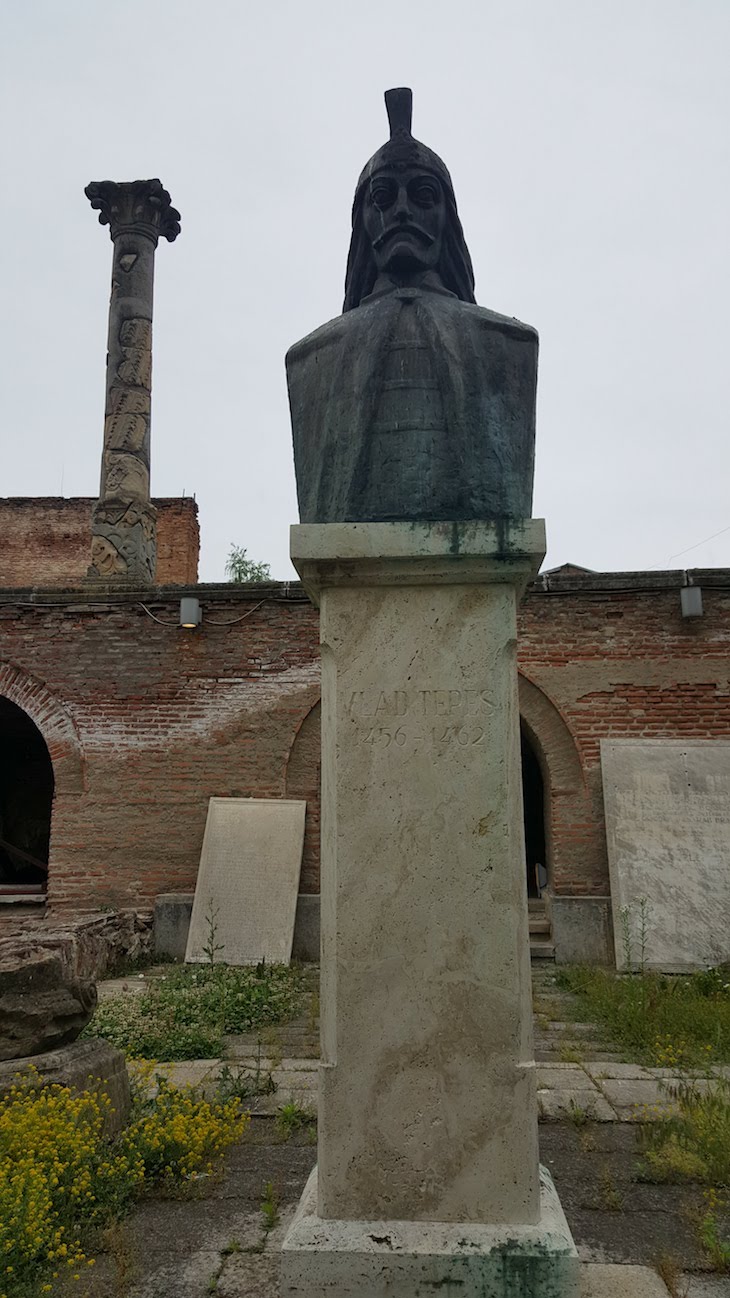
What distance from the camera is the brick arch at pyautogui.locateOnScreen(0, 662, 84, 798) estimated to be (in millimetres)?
10375

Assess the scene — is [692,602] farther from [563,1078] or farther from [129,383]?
[129,383]

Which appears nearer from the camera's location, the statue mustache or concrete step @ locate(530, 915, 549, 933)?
the statue mustache

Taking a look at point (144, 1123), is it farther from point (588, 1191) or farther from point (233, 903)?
point (233, 903)

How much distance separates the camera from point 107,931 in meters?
8.73

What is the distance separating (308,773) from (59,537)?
13588 mm

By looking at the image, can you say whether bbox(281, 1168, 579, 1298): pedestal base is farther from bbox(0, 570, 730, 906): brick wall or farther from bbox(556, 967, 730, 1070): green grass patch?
bbox(0, 570, 730, 906): brick wall

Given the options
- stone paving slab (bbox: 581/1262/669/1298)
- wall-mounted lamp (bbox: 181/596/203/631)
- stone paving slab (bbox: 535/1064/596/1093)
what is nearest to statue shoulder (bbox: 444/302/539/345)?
stone paving slab (bbox: 581/1262/669/1298)

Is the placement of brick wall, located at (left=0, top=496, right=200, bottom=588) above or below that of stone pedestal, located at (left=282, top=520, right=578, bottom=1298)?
above

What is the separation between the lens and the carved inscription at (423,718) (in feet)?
8.79

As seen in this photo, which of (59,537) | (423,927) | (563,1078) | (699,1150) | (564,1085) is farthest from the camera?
(59,537)

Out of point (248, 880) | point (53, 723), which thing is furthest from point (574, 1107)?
point (53, 723)

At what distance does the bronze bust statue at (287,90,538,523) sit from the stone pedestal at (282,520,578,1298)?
0.24 m

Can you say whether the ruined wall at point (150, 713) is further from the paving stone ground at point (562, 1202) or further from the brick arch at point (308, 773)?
the paving stone ground at point (562, 1202)

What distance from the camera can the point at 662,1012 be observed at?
20.4 ft
